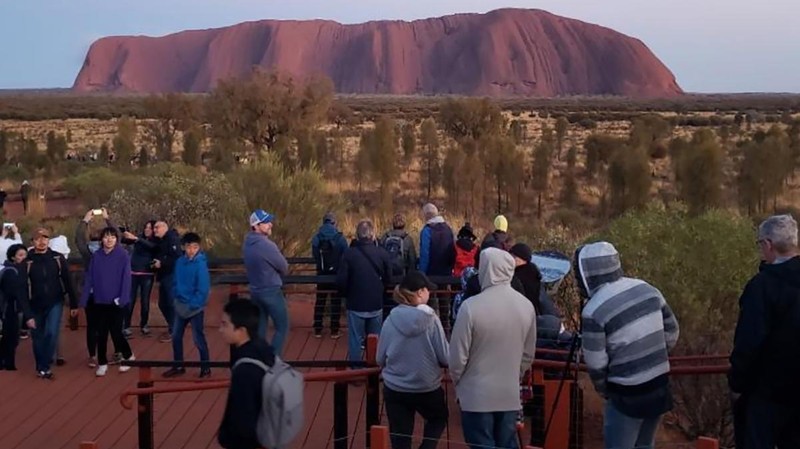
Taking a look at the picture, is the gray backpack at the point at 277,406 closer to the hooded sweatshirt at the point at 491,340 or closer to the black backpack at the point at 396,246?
the hooded sweatshirt at the point at 491,340

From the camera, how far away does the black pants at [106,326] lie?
924 cm

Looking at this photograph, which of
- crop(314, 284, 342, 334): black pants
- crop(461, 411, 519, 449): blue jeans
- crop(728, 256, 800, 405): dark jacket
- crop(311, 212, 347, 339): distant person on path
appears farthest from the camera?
crop(314, 284, 342, 334): black pants

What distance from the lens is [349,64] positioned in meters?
154

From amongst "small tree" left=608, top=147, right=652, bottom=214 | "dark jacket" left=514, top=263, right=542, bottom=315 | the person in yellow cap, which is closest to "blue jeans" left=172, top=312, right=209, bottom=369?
the person in yellow cap

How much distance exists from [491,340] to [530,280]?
86.0 inches

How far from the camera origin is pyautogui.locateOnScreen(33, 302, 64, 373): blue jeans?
934 centimetres

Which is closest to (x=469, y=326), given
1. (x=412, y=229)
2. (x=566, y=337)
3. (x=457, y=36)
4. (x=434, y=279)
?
(x=566, y=337)

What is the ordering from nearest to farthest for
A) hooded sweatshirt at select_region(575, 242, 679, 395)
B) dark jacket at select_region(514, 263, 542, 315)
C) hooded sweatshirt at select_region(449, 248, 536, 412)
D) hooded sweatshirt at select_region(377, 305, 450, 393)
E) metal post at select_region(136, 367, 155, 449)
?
hooded sweatshirt at select_region(575, 242, 679, 395)
hooded sweatshirt at select_region(449, 248, 536, 412)
hooded sweatshirt at select_region(377, 305, 450, 393)
metal post at select_region(136, 367, 155, 449)
dark jacket at select_region(514, 263, 542, 315)

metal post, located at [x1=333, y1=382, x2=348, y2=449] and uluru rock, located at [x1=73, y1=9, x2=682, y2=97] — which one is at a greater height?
uluru rock, located at [x1=73, y1=9, x2=682, y2=97]

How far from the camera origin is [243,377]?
13.9ft

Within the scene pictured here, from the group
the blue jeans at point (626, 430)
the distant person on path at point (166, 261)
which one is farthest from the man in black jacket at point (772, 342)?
the distant person on path at point (166, 261)

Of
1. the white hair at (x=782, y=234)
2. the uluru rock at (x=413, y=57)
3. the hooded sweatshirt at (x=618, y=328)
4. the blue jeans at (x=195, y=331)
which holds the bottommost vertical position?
the blue jeans at (x=195, y=331)

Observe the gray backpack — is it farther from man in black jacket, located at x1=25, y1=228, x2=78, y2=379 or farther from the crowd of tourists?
man in black jacket, located at x1=25, y1=228, x2=78, y2=379

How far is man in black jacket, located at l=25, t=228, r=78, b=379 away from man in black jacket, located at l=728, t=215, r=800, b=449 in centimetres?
663
